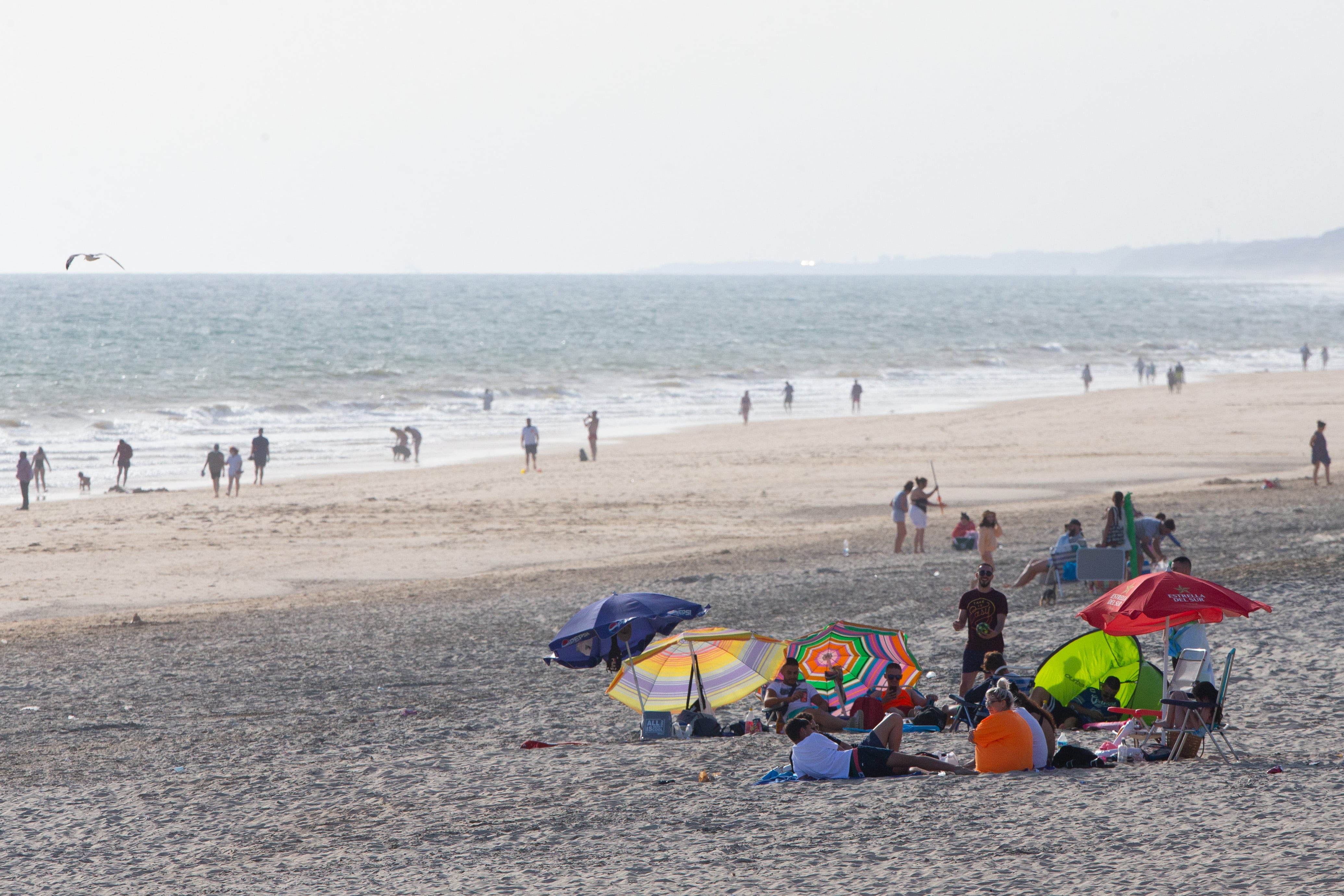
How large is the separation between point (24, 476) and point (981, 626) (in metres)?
18.3

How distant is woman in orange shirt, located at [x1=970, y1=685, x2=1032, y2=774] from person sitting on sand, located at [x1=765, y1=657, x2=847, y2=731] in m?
1.46

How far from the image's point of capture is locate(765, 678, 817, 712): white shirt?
9.44 meters

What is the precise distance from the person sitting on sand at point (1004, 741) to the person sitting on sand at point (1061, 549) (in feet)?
20.7

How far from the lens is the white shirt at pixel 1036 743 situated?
7.85 m

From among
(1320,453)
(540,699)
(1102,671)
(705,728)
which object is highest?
(1320,453)

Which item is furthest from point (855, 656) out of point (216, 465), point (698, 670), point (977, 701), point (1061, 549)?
point (216, 465)

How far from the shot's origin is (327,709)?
10.8m

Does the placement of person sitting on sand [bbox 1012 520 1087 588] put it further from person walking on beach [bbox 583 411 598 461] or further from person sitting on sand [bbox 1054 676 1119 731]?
person walking on beach [bbox 583 411 598 461]

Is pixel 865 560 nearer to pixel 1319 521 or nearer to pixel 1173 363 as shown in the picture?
pixel 1319 521

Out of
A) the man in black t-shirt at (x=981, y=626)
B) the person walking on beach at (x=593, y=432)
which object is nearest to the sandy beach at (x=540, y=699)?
the man in black t-shirt at (x=981, y=626)

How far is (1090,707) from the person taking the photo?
9.26 metres

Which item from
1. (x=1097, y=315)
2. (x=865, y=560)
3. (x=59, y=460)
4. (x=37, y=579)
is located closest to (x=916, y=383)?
(x=59, y=460)

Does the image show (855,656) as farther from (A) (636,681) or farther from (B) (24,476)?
(B) (24,476)

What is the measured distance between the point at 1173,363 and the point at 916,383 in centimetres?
1651
